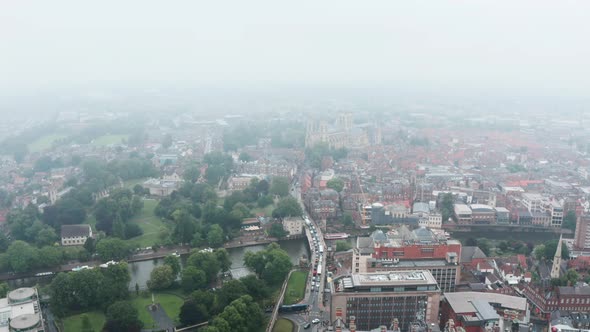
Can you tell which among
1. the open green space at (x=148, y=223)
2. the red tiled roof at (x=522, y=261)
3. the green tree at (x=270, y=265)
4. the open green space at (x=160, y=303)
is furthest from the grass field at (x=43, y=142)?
the red tiled roof at (x=522, y=261)

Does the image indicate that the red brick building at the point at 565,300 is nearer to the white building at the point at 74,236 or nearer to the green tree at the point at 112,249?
the green tree at the point at 112,249

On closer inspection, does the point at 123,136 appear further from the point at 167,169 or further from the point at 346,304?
the point at 346,304

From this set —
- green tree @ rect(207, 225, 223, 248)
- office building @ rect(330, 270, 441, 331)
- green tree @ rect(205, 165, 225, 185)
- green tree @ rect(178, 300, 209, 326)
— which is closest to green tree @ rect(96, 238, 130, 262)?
green tree @ rect(207, 225, 223, 248)

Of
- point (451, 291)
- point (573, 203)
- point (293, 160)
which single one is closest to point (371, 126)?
point (293, 160)

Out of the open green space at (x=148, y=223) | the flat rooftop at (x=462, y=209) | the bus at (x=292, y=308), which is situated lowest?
the open green space at (x=148, y=223)

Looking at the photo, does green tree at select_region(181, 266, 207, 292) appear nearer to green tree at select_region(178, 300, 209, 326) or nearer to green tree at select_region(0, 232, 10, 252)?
green tree at select_region(178, 300, 209, 326)

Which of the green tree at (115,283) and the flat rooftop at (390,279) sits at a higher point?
the flat rooftop at (390,279)
